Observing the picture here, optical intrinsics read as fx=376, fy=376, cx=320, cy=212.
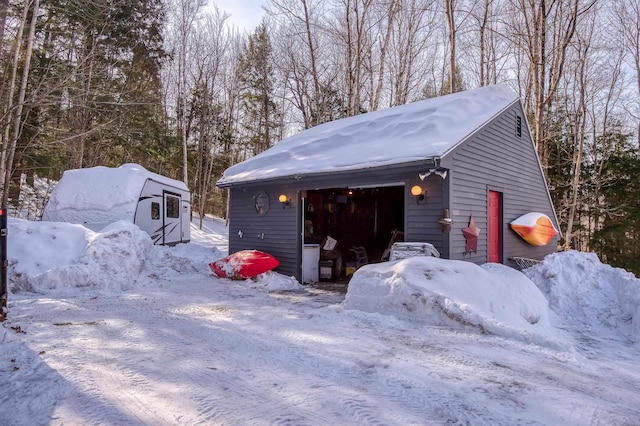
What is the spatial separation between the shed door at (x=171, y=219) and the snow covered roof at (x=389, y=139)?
10.7ft

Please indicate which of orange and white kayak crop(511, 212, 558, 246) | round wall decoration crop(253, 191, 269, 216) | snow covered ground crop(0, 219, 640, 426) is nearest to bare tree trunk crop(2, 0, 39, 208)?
snow covered ground crop(0, 219, 640, 426)

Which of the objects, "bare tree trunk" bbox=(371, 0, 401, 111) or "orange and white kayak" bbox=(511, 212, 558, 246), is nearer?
"orange and white kayak" bbox=(511, 212, 558, 246)

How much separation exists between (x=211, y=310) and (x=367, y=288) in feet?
7.89

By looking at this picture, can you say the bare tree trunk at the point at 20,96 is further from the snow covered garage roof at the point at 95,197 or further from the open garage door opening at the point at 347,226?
the open garage door opening at the point at 347,226

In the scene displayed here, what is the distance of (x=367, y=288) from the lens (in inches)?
221

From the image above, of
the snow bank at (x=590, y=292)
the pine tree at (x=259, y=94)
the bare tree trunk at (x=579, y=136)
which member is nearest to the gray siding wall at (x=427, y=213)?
the snow bank at (x=590, y=292)

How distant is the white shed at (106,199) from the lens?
1000 centimetres

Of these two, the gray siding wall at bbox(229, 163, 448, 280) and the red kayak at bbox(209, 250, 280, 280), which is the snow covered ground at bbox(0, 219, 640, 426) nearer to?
the red kayak at bbox(209, 250, 280, 280)

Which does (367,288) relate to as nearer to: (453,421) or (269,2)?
(453,421)

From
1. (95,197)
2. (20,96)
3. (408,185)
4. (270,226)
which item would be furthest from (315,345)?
(95,197)

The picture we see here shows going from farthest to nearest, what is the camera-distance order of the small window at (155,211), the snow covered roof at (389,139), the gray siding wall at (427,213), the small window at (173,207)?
the small window at (173,207), the small window at (155,211), the snow covered roof at (389,139), the gray siding wall at (427,213)

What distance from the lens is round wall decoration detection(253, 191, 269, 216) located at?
935 centimetres

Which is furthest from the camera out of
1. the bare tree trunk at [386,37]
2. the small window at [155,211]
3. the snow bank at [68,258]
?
the bare tree trunk at [386,37]

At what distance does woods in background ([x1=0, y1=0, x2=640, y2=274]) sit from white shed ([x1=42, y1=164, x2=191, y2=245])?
11.0ft
